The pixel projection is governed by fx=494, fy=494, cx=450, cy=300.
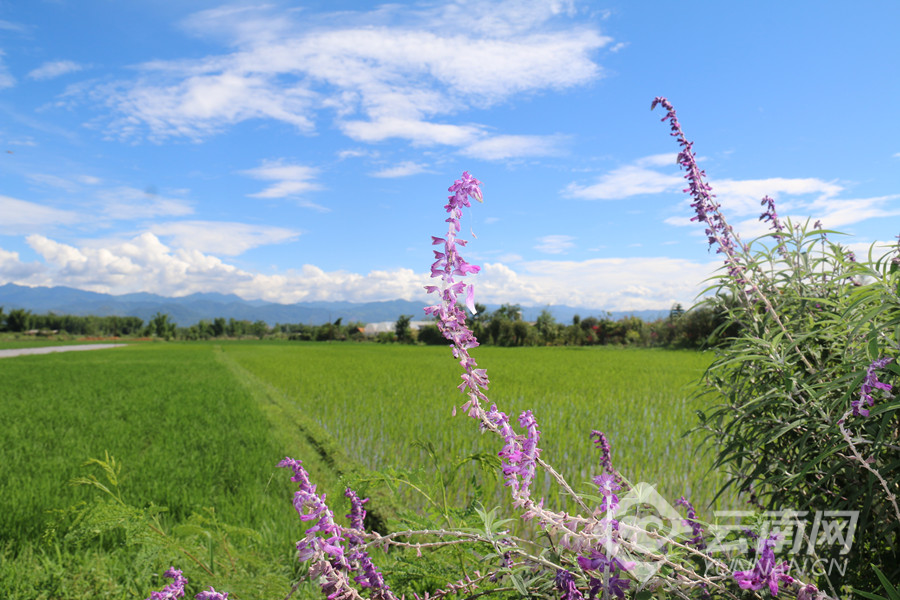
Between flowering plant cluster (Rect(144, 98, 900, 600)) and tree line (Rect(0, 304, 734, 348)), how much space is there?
0.44m

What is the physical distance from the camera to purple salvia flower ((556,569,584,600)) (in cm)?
105

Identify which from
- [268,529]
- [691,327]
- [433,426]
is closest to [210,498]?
[268,529]

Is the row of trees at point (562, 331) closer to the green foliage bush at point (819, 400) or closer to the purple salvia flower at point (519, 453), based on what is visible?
the green foliage bush at point (819, 400)

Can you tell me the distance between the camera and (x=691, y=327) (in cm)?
3112

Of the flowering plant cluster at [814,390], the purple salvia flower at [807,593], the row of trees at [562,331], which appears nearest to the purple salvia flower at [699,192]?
the flowering plant cluster at [814,390]

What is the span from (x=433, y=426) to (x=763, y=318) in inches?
266

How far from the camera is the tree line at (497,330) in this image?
35156mm

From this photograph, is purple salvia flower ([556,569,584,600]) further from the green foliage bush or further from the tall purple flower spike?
the green foliage bush

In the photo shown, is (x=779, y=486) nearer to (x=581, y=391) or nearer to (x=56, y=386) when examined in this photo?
(x=581, y=391)

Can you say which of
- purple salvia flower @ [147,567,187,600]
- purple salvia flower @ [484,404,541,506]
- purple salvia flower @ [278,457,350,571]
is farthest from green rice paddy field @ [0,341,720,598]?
purple salvia flower @ [484,404,541,506]

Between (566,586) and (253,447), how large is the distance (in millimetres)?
7846

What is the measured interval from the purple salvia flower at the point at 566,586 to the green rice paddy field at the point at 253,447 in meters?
0.71

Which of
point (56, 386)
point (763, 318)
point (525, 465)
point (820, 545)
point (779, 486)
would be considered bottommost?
point (56, 386)

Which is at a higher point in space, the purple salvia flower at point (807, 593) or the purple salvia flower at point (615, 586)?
the purple salvia flower at point (615, 586)
